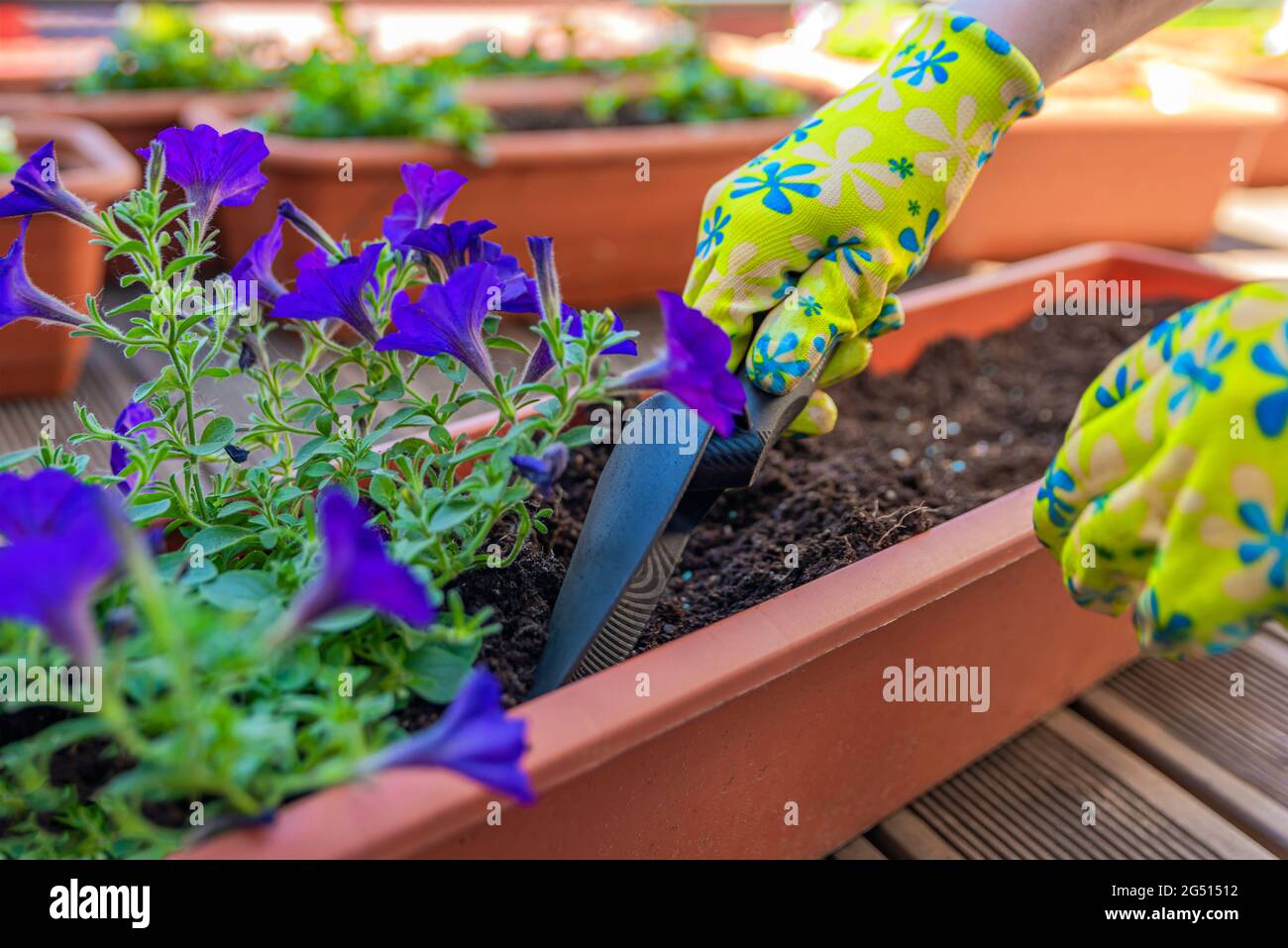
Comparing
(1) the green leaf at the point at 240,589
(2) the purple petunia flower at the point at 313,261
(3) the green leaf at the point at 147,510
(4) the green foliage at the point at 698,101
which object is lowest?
(1) the green leaf at the point at 240,589

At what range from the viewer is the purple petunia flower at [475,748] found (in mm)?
451

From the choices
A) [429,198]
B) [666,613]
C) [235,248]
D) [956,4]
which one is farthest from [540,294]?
[235,248]

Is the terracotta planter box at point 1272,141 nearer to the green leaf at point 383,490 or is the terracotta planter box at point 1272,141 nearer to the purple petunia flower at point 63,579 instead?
the green leaf at point 383,490

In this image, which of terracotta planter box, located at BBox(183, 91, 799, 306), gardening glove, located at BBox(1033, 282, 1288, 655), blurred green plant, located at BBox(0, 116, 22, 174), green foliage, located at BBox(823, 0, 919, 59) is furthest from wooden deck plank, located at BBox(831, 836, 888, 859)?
green foliage, located at BBox(823, 0, 919, 59)

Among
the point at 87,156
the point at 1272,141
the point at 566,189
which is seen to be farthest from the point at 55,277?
the point at 1272,141

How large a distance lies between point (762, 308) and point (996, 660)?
1.13 feet

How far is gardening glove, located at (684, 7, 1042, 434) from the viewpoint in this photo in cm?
75

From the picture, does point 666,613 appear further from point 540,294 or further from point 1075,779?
point 1075,779

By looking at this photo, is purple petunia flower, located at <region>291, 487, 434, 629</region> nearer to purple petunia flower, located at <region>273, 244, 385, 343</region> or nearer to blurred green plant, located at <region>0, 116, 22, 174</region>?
purple petunia flower, located at <region>273, 244, 385, 343</region>

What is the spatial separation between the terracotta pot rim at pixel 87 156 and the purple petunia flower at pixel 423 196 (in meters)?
0.70

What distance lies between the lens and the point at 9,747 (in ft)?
1.69

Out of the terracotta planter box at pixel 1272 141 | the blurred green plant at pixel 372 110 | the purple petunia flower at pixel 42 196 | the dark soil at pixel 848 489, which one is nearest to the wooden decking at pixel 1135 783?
the dark soil at pixel 848 489

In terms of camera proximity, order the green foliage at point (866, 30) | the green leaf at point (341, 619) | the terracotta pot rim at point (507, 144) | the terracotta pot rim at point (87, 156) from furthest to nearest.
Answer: the green foliage at point (866, 30), the terracotta pot rim at point (507, 144), the terracotta pot rim at point (87, 156), the green leaf at point (341, 619)

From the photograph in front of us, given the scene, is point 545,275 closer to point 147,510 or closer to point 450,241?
point 450,241
